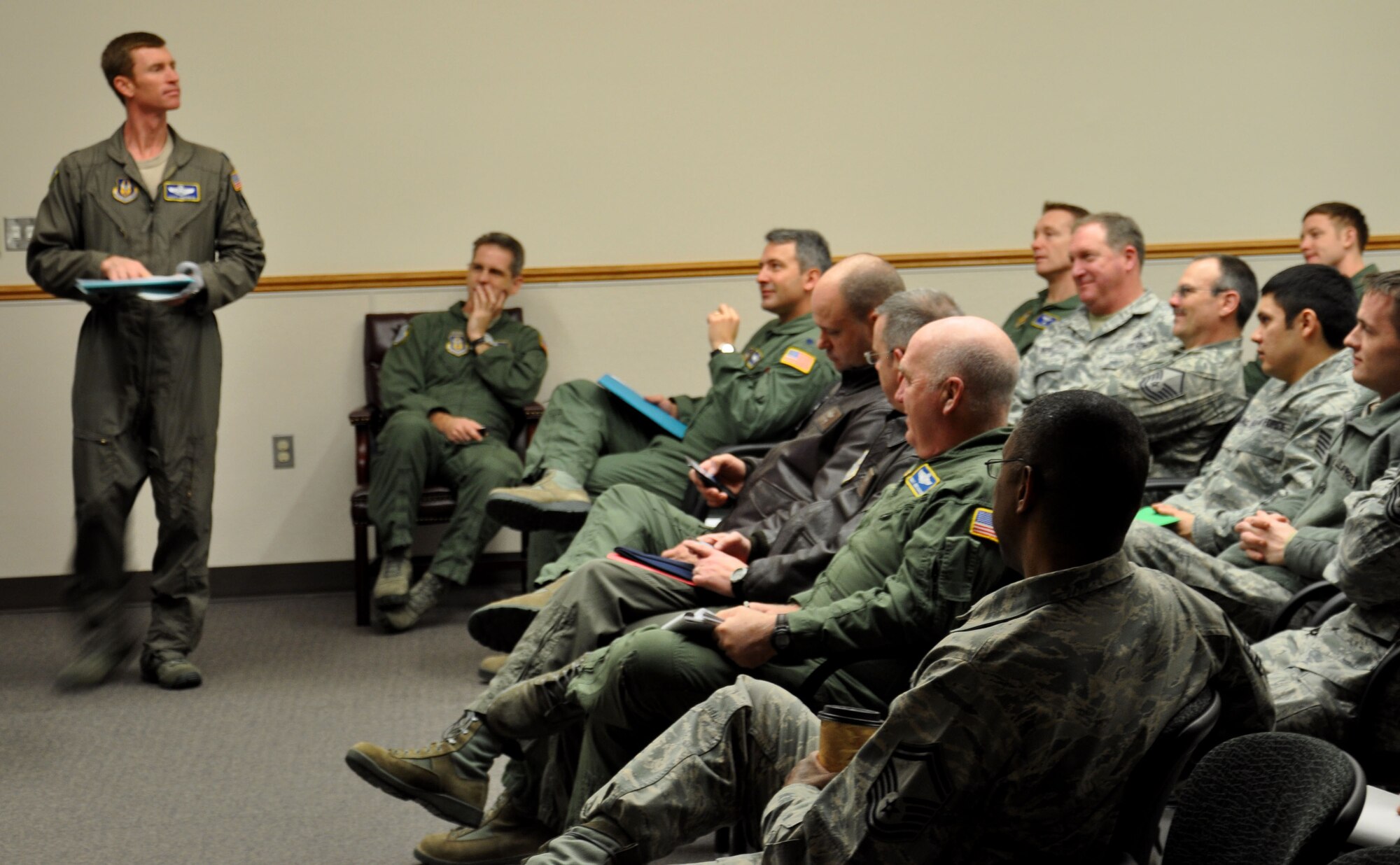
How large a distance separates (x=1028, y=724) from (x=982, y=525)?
674mm

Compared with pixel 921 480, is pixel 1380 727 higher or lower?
lower

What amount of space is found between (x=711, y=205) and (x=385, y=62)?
4.47ft

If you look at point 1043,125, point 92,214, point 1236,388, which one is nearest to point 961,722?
point 1236,388

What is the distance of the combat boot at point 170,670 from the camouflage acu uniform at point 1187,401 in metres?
2.73

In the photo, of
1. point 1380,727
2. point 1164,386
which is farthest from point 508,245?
A: point 1380,727

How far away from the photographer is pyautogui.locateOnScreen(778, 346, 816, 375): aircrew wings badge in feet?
12.7

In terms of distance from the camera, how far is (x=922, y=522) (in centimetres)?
215

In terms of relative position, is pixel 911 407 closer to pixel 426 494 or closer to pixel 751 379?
pixel 751 379

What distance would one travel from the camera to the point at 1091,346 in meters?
4.14

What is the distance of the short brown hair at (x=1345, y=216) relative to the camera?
477 cm

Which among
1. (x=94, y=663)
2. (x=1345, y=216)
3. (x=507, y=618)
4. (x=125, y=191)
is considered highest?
(x=1345, y=216)

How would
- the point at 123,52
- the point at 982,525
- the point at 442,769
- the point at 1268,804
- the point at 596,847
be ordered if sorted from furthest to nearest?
the point at 123,52 < the point at 442,769 < the point at 982,525 < the point at 596,847 < the point at 1268,804

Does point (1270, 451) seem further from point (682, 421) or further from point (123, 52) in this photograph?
point (123, 52)

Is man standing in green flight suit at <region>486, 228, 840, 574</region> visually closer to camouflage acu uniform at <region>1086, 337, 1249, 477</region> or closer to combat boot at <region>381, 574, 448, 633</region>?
combat boot at <region>381, 574, 448, 633</region>
